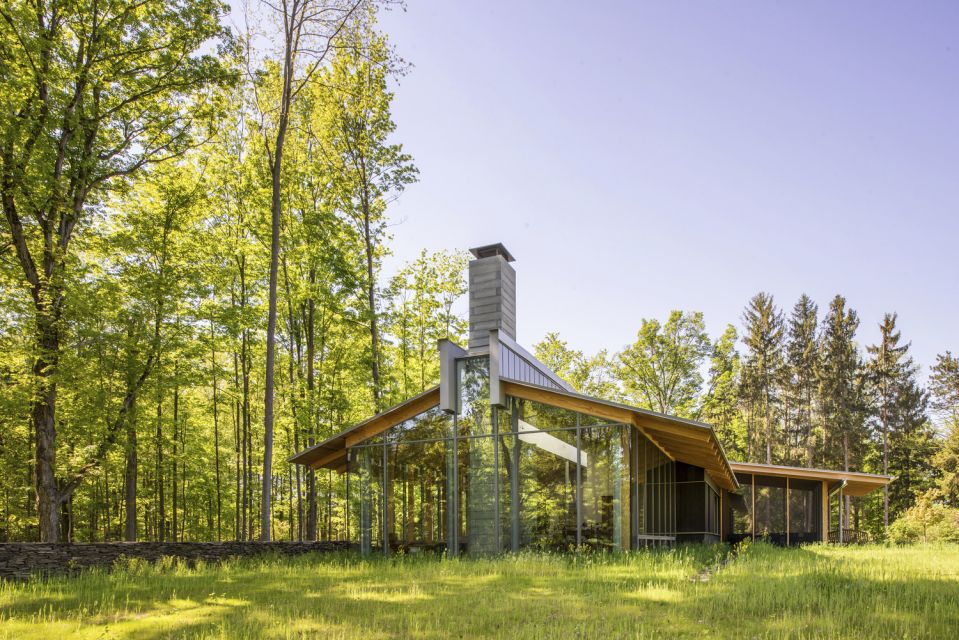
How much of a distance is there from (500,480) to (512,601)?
234 inches

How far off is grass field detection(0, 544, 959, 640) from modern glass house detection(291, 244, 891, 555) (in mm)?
1893

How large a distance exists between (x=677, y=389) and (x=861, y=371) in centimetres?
1513

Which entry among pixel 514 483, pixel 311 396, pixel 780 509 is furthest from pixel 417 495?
pixel 780 509

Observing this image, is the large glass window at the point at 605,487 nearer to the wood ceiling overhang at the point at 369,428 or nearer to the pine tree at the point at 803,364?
the wood ceiling overhang at the point at 369,428

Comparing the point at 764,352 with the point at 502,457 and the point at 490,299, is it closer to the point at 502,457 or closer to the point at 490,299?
the point at 490,299

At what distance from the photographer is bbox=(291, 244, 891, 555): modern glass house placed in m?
12.7

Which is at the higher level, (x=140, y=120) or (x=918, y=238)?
(x=140, y=120)

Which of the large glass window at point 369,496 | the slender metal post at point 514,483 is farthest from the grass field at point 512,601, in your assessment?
the large glass window at point 369,496

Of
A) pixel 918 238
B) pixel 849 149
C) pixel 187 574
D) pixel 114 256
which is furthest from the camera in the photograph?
pixel 918 238

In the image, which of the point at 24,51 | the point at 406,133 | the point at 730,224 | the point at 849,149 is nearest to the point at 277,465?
the point at 406,133

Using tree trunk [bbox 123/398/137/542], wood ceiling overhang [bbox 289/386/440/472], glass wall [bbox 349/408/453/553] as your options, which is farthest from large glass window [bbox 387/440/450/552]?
tree trunk [bbox 123/398/137/542]

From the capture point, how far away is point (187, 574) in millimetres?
10703

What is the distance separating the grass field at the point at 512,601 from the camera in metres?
6.09

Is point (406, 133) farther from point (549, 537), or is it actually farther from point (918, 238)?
point (918, 238)
